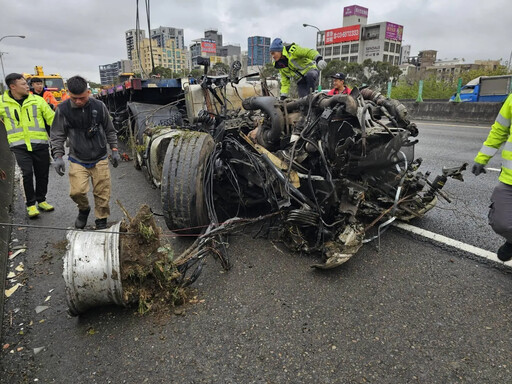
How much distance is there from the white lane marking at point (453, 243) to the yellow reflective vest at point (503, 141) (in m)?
0.77

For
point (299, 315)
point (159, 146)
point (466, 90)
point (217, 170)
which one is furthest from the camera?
point (466, 90)

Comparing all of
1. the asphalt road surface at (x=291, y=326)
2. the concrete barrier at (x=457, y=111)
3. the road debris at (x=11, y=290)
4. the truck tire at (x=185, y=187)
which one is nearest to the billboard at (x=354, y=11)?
the concrete barrier at (x=457, y=111)

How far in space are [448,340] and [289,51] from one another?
15.5ft

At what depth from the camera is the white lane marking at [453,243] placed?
2.96 meters

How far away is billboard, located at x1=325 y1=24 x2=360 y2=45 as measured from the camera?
81500 mm

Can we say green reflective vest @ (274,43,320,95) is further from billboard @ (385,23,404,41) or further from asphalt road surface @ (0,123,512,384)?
billboard @ (385,23,404,41)

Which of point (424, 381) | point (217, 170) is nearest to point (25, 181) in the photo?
point (217, 170)

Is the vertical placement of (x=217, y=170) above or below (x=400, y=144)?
below

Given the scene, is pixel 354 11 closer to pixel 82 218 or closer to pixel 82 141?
pixel 82 141

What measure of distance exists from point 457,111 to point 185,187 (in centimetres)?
1514

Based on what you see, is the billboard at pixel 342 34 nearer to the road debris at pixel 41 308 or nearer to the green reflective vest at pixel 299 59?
the green reflective vest at pixel 299 59

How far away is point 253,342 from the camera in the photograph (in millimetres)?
2055

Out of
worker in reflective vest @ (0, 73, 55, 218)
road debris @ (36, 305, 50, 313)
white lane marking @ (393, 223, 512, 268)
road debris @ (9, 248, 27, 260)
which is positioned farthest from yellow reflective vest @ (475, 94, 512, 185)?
worker in reflective vest @ (0, 73, 55, 218)

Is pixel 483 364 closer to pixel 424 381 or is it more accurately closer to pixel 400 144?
pixel 424 381
